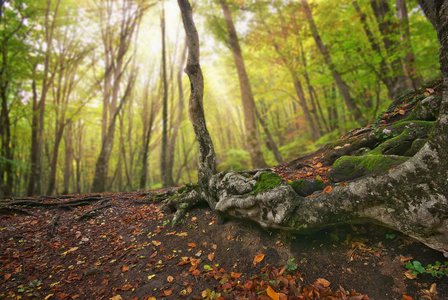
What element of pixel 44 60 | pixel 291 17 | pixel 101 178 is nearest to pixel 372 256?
pixel 101 178

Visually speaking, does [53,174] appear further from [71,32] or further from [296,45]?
[296,45]

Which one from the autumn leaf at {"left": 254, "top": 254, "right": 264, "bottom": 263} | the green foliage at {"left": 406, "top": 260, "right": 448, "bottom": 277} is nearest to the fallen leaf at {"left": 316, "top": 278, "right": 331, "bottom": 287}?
the autumn leaf at {"left": 254, "top": 254, "right": 264, "bottom": 263}

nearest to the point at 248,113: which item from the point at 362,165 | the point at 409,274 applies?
the point at 362,165

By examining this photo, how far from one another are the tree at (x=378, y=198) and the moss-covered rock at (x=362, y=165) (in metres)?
0.40

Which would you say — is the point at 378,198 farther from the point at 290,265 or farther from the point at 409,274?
the point at 290,265

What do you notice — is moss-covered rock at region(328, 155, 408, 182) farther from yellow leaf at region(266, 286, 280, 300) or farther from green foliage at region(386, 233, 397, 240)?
yellow leaf at region(266, 286, 280, 300)

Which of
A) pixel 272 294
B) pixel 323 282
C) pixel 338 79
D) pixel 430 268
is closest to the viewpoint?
pixel 430 268

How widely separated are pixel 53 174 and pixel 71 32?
361 inches

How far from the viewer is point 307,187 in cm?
323

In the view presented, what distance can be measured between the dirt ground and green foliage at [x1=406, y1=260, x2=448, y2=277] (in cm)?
5

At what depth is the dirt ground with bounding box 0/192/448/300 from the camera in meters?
2.28

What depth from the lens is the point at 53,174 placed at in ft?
32.4

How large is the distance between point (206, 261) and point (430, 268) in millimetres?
2881

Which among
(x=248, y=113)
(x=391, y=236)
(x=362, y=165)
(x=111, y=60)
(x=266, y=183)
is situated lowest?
(x=391, y=236)
